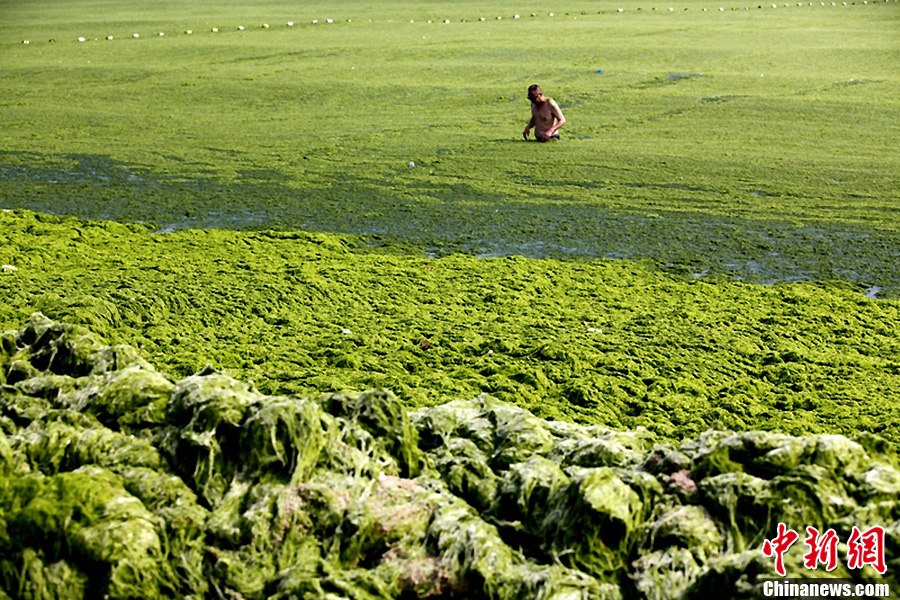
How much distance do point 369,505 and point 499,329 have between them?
2839 millimetres

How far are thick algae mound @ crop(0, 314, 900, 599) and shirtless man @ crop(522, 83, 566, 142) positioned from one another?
25.6 ft

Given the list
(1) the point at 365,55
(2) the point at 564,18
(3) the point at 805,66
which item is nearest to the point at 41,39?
(1) the point at 365,55

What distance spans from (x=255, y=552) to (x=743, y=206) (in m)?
6.39

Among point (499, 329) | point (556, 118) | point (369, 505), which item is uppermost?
point (556, 118)

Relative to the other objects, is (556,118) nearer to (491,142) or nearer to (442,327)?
(491,142)

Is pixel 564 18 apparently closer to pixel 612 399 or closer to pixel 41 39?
pixel 41 39

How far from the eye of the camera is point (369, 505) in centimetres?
259

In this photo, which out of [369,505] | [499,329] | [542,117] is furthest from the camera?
[542,117]

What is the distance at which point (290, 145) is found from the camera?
10664 millimetres

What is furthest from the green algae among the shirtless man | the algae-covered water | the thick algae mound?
the thick algae mound

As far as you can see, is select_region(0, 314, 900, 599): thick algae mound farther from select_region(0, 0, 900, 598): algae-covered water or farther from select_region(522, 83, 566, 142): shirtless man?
select_region(522, 83, 566, 142): shirtless man

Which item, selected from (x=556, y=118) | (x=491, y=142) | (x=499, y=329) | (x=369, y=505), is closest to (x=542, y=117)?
(x=556, y=118)

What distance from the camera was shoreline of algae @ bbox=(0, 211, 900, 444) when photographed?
14.9 ft

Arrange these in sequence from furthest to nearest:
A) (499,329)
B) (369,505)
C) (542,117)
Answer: (542,117), (499,329), (369,505)
